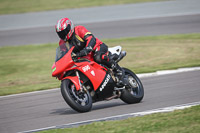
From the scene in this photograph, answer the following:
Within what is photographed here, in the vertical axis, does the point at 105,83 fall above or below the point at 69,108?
above

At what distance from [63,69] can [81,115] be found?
33.3 inches

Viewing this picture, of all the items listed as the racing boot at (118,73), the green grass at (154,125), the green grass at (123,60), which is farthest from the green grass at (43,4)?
the green grass at (154,125)

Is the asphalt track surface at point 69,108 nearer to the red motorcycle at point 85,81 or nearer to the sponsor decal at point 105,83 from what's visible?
the red motorcycle at point 85,81

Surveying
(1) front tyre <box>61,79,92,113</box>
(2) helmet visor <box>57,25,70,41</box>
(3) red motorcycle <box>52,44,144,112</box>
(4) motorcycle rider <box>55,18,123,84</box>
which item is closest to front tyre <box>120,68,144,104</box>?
(3) red motorcycle <box>52,44,144,112</box>

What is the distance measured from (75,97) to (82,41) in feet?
3.58

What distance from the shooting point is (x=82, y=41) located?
6.46m

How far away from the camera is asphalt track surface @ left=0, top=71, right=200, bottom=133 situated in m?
5.99

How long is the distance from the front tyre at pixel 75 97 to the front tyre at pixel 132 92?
2.93 ft

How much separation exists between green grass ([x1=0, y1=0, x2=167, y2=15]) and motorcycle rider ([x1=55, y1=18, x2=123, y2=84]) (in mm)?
17692

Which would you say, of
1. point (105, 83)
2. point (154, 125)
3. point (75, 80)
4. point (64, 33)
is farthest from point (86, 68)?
point (154, 125)

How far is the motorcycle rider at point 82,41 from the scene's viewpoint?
6172 mm

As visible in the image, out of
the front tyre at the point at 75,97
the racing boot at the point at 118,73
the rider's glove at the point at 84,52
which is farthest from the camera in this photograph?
the racing boot at the point at 118,73

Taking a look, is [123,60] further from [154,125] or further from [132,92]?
[154,125]

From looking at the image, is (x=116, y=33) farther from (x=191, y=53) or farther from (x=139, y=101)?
(x=139, y=101)
